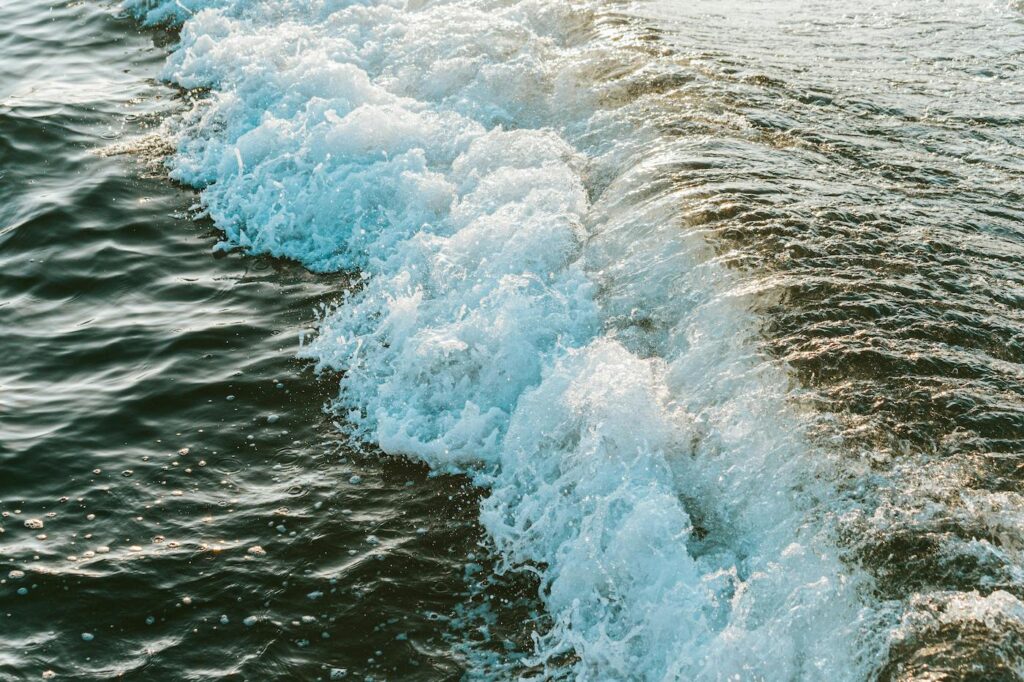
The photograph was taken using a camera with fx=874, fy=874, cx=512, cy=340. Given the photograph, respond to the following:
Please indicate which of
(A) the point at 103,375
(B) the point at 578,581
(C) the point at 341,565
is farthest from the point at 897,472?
(A) the point at 103,375

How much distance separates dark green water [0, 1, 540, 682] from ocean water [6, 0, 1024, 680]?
0.08 feet

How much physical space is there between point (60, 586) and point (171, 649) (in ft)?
2.85

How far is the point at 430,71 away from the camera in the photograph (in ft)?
33.4

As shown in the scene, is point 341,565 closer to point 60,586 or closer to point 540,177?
point 60,586

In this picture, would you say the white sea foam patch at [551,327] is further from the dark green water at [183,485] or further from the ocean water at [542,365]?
the dark green water at [183,485]

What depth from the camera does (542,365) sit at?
5.97 metres

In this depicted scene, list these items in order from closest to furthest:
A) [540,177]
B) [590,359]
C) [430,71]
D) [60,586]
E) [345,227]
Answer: [60,586], [590,359], [540,177], [345,227], [430,71]

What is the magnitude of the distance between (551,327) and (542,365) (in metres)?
0.41

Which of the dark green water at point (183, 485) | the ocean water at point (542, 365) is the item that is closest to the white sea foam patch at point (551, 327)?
the ocean water at point (542, 365)

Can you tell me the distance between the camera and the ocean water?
433 centimetres

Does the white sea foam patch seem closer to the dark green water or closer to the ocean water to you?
the ocean water

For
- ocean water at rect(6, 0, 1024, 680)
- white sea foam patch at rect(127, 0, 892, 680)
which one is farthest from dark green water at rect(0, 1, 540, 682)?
white sea foam patch at rect(127, 0, 892, 680)

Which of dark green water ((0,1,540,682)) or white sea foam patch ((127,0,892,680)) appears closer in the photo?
white sea foam patch ((127,0,892,680))

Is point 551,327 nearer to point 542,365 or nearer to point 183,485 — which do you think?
point 542,365
